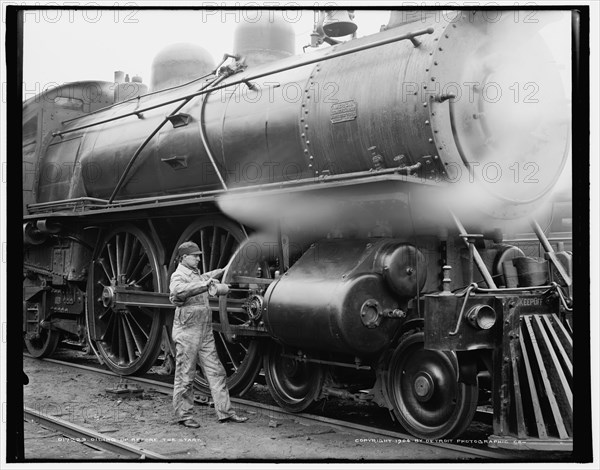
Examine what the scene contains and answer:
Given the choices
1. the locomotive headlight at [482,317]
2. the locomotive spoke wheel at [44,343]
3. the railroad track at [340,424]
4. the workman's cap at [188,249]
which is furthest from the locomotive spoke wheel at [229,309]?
the locomotive spoke wheel at [44,343]

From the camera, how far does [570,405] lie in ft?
14.0

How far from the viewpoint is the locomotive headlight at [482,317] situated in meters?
4.57

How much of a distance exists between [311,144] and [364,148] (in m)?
0.50

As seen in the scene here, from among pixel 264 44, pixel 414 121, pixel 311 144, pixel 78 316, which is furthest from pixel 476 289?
pixel 78 316

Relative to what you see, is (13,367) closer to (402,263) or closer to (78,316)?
(402,263)

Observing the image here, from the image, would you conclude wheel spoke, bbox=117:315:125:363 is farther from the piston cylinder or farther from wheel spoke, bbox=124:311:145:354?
the piston cylinder

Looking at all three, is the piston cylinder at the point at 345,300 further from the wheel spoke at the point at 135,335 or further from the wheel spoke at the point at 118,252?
the wheel spoke at the point at 118,252

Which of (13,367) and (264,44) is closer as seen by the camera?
(13,367)

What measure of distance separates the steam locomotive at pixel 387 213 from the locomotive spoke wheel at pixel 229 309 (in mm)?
21

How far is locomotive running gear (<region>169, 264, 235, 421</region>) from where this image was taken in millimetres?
5805

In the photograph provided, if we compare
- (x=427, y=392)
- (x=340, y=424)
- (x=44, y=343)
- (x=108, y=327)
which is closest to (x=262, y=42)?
(x=108, y=327)

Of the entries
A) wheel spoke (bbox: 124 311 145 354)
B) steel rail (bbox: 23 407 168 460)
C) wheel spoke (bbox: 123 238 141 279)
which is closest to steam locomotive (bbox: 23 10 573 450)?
wheel spoke (bbox: 123 238 141 279)

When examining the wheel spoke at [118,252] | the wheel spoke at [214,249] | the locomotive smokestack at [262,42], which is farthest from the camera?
the wheel spoke at [118,252]

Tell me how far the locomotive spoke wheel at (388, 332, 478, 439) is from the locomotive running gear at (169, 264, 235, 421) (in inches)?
56.1
